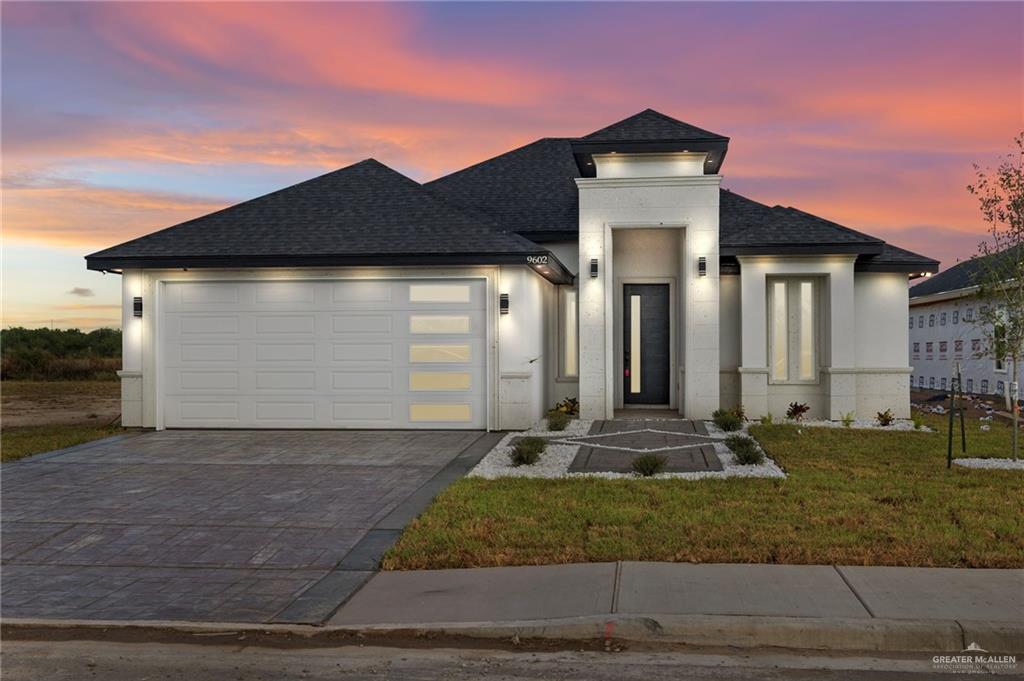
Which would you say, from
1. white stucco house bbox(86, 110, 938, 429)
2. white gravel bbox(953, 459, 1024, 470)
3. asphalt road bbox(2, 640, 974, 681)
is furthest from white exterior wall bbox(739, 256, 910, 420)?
asphalt road bbox(2, 640, 974, 681)

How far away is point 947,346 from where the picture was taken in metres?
33.7

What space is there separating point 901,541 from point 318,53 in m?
14.2

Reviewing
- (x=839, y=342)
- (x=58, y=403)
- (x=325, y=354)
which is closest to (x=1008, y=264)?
(x=839, y=342)

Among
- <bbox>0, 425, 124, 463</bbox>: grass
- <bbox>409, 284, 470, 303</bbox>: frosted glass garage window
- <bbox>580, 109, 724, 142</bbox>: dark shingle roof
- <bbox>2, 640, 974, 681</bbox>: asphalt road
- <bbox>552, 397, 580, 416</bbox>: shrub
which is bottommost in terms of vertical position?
<bbox>2, 640, 974, 681</bbox>: asphalt road

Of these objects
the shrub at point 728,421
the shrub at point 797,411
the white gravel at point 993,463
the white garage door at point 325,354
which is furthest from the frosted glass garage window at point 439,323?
the white gravel at point 993,463

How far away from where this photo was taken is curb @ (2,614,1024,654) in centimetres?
552

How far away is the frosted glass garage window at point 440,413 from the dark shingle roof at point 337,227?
3.12 metres

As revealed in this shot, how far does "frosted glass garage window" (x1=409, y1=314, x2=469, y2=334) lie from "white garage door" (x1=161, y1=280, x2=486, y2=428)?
2 centimetres

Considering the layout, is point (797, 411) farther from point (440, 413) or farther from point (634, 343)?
point (440, 413)

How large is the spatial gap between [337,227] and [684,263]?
7.56 metres

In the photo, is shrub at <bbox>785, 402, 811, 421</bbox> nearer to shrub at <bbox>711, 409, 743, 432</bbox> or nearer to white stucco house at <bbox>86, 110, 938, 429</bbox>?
white stucco house at <bbox>86, 110, 938, 429</bbox>

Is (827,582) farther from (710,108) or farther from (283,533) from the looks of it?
(710,108)

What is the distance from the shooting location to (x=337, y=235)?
1698 cm

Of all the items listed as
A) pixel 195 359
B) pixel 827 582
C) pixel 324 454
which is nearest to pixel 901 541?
Answer: pixel 827 582
